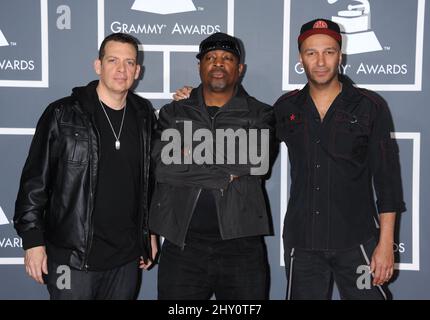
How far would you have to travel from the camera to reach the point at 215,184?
219 cm

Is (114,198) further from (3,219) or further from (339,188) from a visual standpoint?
(3,219)

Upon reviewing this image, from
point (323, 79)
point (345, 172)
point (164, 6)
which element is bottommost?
point (345, 172)

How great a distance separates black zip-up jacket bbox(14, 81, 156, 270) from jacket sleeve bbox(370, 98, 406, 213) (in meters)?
1.21

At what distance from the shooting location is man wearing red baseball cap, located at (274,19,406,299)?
6.98 feet

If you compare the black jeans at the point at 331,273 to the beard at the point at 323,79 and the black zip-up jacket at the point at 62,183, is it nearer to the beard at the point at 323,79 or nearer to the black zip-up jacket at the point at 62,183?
the beard at the point at 323,79

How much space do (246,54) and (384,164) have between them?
3.55ft

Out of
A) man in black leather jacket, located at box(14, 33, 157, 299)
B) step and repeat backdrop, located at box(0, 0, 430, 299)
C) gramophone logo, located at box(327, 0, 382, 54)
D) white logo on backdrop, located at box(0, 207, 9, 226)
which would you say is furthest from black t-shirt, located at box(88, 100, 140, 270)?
gramophone logo, located at box(327, 0, 382, 54)

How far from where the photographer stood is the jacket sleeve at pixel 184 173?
220cm

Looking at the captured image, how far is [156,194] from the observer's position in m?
2.32

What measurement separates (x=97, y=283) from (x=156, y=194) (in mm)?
493

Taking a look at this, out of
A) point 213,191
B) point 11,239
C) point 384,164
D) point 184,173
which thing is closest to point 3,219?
point 11,239

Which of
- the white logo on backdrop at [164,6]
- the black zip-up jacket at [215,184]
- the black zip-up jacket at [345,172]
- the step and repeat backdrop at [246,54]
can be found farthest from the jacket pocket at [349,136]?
the white logo on backdrop at [164,6]

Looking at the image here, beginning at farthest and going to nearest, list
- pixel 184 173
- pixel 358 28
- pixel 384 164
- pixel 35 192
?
pixel 358 28, pixel 184 173, pixel 384 164, pixel 35 192
